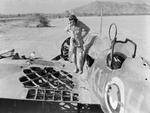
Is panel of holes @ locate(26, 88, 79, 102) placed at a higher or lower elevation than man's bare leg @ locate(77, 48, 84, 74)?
lower

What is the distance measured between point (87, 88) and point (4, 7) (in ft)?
7.50

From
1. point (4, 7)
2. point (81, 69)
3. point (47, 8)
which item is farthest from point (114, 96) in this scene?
point (4, 7)

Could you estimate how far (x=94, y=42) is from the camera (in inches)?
212

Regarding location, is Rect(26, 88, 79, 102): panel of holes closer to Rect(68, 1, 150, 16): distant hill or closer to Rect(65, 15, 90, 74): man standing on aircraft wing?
Rect(65, 15, 90, 74): man standing on aircraft wing

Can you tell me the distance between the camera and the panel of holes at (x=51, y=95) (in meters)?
4.79

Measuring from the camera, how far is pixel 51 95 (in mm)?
4895

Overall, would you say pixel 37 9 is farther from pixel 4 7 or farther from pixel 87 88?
pixel 87 88

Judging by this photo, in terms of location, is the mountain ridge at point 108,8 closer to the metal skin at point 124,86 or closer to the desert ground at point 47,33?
the desert ground at point 47,33

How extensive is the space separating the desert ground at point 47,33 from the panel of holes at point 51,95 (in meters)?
A: 1.23

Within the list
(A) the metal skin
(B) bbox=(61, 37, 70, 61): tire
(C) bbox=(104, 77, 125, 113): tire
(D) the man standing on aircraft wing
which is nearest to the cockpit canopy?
(A) the metal skin

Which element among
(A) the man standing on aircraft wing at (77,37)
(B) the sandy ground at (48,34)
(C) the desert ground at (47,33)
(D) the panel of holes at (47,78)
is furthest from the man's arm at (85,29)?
(D) the panel of holes at (47,78)

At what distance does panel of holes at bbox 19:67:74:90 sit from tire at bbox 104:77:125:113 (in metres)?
1.04

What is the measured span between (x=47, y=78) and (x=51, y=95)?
565 mm

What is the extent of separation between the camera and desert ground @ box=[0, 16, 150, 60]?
5.97 m
